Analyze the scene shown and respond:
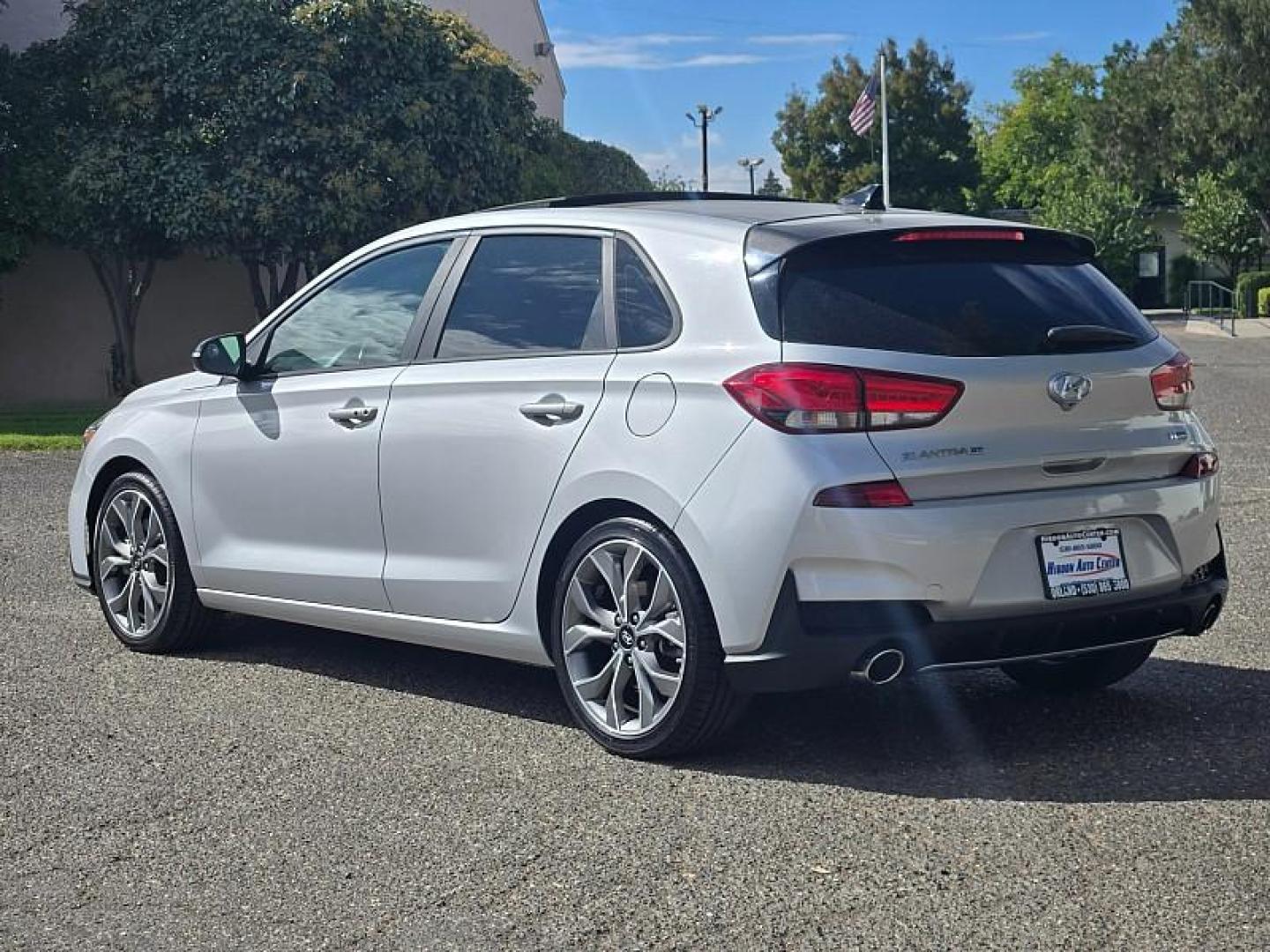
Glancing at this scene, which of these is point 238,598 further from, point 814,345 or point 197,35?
point 197,35

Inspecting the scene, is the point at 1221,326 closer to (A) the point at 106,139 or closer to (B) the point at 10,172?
(A) the point at 106,139

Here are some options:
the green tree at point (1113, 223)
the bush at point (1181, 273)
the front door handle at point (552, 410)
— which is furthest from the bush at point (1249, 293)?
the front door handle at point (552, 410)

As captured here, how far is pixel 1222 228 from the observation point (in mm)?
62031

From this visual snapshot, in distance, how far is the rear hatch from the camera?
206 inches

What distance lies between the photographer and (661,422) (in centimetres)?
545

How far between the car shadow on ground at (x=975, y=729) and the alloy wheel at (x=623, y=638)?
22 centimetres

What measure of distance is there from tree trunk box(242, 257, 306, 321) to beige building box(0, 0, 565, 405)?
46 centimetres

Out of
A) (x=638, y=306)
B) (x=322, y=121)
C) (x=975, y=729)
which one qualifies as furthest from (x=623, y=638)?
(x=322, y=121)

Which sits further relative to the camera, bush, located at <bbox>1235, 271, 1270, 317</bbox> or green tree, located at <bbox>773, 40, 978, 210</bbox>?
green tree, located at <bbox>773, 40, 978, 210</bbox>

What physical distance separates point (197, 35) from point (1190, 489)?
939 inches

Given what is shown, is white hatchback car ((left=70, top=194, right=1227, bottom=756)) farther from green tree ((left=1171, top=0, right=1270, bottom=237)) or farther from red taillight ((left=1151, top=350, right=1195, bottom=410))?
green tree ((left=1171, top=0, right=1270, bottom=237))

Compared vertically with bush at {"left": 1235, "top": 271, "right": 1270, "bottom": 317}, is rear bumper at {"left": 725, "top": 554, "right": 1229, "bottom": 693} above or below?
above

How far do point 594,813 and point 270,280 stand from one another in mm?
28371

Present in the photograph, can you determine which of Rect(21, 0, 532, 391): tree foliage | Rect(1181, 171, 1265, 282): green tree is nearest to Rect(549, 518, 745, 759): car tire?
Rect(21, 0, 532, 391): tree foliage
